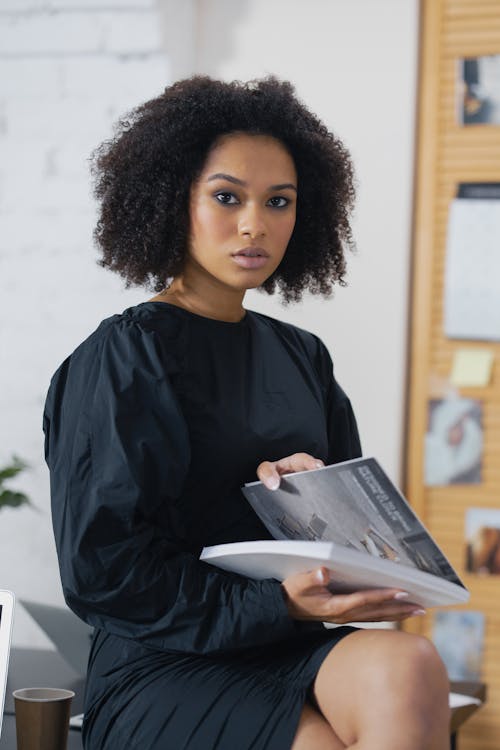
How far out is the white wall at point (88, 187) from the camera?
2.46 m

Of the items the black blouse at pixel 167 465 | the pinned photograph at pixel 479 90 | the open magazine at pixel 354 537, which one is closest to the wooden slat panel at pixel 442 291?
the pinned photograph at pixel 479 90

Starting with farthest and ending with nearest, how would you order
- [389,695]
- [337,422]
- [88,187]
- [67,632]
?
[88,187] → [67,632] → [337,422] → [389,695]

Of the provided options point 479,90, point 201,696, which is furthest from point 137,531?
point 479,90

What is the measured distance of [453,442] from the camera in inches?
98.7

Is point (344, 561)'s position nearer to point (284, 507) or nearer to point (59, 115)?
point (284, 507)

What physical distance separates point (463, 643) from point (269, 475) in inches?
50.8

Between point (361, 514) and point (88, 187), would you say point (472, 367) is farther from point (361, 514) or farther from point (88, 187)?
point (361, 514)

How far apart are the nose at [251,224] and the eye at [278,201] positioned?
0.05 m

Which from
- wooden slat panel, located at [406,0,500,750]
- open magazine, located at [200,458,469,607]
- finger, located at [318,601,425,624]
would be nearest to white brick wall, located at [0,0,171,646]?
wooden slat panel, located at [406,0,500,750]

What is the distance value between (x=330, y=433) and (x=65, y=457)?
1.58 feet

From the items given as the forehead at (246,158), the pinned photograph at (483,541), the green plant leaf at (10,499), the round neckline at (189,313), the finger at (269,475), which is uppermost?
the forehead at (246,158)

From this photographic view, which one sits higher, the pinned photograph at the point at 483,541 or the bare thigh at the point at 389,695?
the bare thigh at the point at 389,695

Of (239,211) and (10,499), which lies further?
(10,499)

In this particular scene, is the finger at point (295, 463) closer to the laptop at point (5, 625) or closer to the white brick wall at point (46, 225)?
the laptop at point (5, 625)
